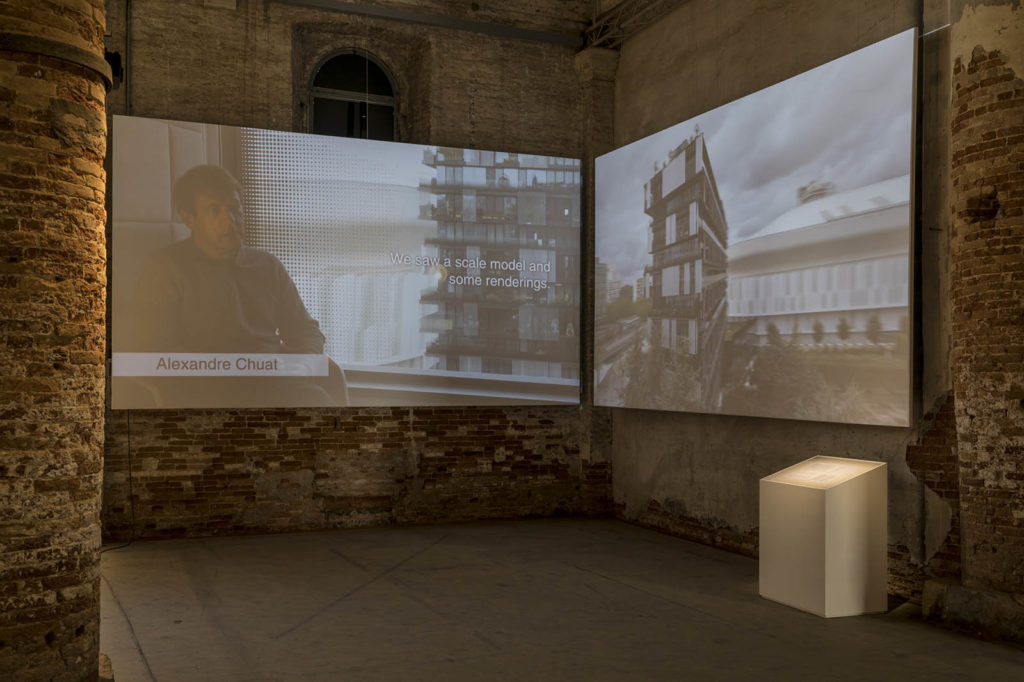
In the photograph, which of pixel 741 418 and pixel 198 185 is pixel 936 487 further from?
pixel 198 185

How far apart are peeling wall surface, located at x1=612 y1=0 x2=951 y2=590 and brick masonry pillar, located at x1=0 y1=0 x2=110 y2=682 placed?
4730 mm

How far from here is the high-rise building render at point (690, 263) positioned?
727 cm

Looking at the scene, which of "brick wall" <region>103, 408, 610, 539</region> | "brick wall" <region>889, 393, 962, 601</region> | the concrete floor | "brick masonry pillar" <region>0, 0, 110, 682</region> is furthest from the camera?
"brick wall" <region>103, 408, 610, 539</region>

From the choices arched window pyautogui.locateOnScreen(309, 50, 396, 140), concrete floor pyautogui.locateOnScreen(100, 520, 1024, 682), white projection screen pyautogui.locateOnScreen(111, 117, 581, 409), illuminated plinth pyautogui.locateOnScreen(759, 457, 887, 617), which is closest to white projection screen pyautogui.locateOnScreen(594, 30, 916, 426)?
illuminated plinth pyautogui.locateOnScreen(759, 457, 887, 617)

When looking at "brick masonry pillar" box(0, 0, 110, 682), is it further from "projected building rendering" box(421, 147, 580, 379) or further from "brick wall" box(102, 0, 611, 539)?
"projected building rendering" box(421, 147, 580, 379)

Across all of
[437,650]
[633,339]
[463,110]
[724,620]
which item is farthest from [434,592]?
[463,110]

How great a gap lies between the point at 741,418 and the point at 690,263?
135 cm

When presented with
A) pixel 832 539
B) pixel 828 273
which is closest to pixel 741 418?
pixel 828 273

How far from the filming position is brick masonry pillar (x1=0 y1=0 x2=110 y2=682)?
11.4 ft

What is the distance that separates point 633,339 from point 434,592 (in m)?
3.42

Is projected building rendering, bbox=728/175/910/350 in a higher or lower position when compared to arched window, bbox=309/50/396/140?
lower

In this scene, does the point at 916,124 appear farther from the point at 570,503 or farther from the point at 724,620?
the point at 570,503

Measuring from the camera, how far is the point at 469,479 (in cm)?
899

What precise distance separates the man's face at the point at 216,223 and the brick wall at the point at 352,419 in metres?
0.83
